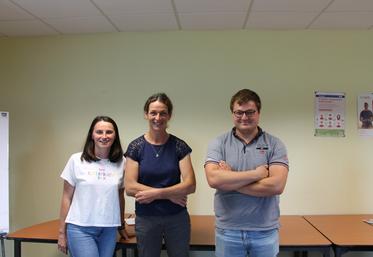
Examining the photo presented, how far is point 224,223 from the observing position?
6.19ft

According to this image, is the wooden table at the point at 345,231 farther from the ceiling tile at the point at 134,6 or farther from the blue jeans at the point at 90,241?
the ceiling tile at the point at 134,6

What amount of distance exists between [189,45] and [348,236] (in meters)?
2.14

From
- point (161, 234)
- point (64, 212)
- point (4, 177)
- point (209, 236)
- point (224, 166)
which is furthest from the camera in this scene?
point (4, 177)

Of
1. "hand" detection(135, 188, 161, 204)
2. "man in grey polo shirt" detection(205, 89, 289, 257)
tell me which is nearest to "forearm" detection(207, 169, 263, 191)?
"man in grey polo shirt" detection(205, 89, 289, 257)

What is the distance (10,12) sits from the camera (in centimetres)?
276

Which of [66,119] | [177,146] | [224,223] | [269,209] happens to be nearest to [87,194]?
[177,146]

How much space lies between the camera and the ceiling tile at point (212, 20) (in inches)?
112

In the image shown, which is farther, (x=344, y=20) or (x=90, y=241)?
(x=344, y=20)

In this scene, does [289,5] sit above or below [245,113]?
above

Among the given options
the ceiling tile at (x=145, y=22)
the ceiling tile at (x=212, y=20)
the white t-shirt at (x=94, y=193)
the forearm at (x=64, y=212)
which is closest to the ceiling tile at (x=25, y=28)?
the ceiling tile at (x=145, y=22)

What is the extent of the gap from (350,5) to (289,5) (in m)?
0.47

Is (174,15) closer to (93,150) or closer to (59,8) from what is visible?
(59,8)

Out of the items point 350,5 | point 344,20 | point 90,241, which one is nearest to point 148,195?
point 90,241

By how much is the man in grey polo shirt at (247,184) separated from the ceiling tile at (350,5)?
128 centimetres
